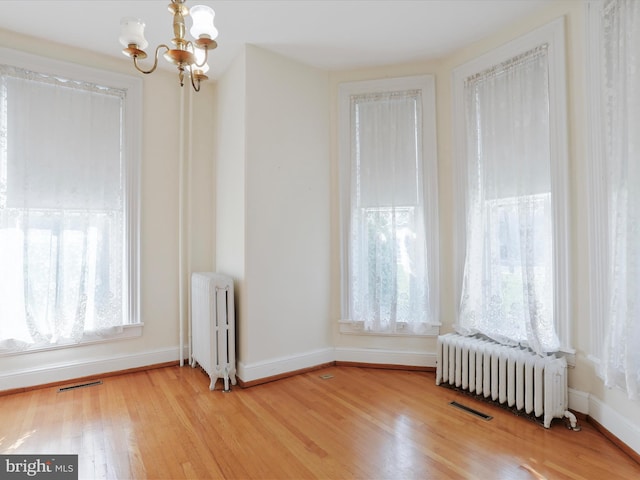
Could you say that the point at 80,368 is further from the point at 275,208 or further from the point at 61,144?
the point at 275,208

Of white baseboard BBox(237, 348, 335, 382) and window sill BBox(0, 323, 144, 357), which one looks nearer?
window sill BBox(0, 323, 144, 357)

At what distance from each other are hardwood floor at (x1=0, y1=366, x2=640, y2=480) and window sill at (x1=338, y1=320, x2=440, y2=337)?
0.48 meters

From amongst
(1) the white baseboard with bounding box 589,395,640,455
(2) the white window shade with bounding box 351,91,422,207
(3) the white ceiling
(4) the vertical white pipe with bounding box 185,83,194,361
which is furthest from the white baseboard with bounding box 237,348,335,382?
(3) the white ceiling

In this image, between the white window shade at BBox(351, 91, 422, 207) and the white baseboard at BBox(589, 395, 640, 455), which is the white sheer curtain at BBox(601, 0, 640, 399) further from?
the white window shade at BBox(351, 91, 422, 207)

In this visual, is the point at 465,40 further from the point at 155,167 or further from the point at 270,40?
the point at 155,167

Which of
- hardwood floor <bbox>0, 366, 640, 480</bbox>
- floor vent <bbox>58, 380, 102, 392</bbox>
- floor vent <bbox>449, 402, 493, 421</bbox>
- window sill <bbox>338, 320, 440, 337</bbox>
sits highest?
window sill <bbox>338, 320, 440, 337</bbox>

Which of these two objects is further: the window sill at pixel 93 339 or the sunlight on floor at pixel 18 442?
the window sill at pixel 93 339

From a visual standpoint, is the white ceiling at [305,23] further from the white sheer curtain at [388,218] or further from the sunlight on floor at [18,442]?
the sunlight on floor at [18,442]

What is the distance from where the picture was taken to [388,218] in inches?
138

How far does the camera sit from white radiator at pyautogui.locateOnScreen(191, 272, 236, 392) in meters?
3.06

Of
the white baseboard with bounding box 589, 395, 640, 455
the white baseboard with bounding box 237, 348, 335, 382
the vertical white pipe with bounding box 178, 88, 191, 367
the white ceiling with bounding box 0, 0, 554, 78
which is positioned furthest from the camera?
the vertical white pipe with bounding box 178, 88, 191, 367

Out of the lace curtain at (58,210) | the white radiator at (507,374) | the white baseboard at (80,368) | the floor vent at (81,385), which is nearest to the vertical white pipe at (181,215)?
the white baseboard at (80,368)

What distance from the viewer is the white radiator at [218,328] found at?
3059 mm

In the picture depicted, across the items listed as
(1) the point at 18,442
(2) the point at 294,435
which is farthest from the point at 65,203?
(2) the point at 294,435
